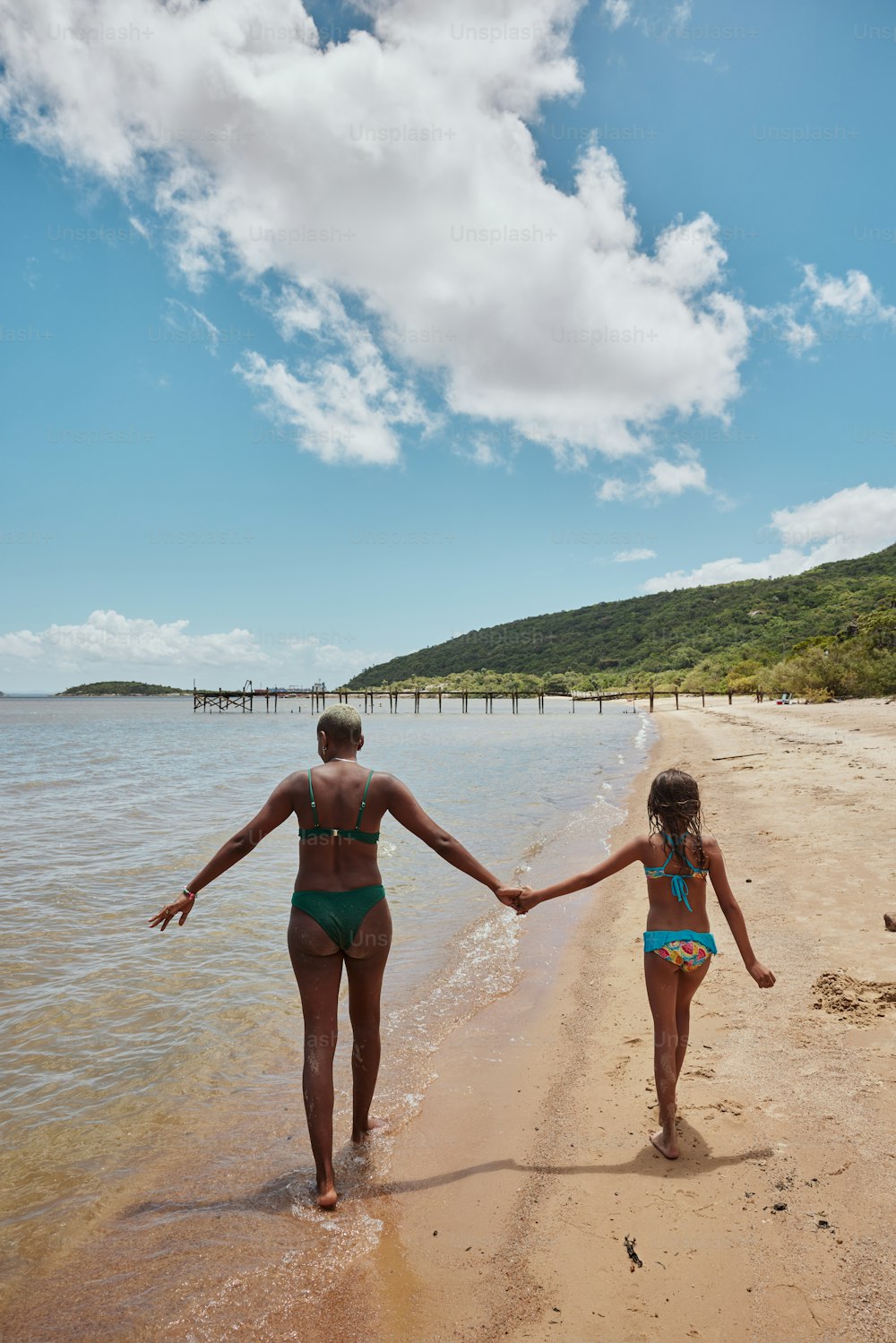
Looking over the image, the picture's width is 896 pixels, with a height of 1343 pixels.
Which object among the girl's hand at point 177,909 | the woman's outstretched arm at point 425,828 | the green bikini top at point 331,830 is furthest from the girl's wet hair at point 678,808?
the girl's hand at point 177,909

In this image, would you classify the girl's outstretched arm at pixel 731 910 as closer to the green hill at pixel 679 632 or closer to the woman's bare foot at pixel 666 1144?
the woman's bare foot at pixel 666 1144

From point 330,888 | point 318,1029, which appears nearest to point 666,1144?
point 318,1029

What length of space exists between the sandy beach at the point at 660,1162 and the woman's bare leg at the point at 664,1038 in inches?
5.5

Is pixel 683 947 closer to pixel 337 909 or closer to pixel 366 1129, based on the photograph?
pixel 337 909

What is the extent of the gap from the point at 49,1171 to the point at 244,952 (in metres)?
3.35

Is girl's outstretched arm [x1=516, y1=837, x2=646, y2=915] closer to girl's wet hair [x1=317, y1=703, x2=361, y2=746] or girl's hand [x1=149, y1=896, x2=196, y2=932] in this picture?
girl's wet hair [x1=317, y1=703, x2=361, y2=746]

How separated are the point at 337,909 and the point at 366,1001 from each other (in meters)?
0.63

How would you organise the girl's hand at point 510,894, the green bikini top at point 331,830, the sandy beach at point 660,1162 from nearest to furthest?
the sandy beach at point 660,1162 < the green bikini top at point 331,830 < the girl's hand at point 510,894

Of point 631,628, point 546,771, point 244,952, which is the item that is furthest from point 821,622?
point 244,952

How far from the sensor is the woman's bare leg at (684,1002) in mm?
3590

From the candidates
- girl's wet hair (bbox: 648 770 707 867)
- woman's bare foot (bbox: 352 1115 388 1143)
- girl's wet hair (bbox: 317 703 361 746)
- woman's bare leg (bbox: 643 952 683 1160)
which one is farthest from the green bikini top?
woman's bare foot (bbox: 352 1115 388 1143)

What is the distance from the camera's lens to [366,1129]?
4.04 m

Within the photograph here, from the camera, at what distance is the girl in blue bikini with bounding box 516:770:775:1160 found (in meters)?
3.55

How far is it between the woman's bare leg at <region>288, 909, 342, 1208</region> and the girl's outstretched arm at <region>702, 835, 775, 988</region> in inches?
74.0
